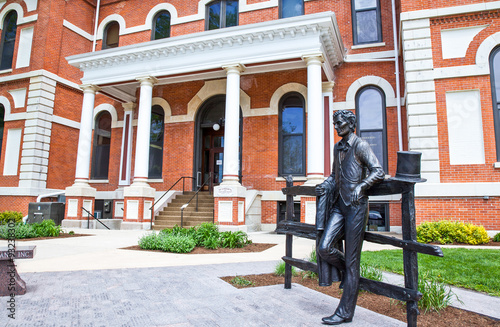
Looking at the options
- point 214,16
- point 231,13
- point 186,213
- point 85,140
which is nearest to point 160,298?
point 186,213

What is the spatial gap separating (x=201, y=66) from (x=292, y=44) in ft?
12.6

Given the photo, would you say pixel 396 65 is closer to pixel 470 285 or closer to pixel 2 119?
pixel 470 285

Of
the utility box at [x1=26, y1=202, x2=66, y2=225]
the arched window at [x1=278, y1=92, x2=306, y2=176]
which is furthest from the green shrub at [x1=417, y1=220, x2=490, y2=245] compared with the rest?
the utility box at [x1=26, y1=202, x2=66, y2=225]

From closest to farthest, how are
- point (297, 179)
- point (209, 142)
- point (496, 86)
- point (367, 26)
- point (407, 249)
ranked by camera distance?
point (407, 249), point (496, 86), point (297, 179), point (367, 26), point (209, 142)

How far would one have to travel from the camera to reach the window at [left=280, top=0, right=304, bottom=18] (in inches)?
647

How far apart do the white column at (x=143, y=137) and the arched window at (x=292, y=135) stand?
587 centimetres

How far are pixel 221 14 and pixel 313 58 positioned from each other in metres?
7.32

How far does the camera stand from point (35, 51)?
18844 millimetres

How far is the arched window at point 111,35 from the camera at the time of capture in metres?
20.4

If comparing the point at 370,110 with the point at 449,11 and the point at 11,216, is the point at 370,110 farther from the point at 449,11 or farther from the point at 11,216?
the point at 11,216

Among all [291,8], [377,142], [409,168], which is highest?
[291,8]

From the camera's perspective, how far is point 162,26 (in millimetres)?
18891

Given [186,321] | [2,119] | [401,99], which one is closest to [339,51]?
[401,99]

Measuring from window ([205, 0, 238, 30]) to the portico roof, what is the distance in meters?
3.78
